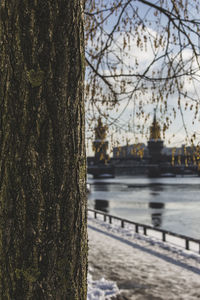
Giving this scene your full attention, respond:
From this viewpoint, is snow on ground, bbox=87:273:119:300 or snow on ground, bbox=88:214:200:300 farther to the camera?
snow on ground, bbox=88:214:200:300

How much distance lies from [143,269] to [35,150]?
8701mm

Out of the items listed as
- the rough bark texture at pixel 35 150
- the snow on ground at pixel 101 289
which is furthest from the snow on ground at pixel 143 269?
the rough bark texture at pixel 35 150

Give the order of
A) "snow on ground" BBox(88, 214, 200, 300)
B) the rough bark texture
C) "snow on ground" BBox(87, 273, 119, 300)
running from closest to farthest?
Answer: the rough bark texture, "snow on ground" BBox(87, 273, 119, 300), "snow on ground" BBox(88, 214, 200, 300)

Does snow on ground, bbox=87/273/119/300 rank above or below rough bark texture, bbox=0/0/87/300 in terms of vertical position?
below

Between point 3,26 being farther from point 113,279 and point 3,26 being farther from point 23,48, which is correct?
point 113,279

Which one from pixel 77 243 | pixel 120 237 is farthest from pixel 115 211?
pixel 77 243

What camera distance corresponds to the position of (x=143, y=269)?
9695 millimetres

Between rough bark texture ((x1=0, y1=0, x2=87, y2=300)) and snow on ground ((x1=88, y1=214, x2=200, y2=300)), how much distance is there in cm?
584

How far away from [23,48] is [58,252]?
1.22 m

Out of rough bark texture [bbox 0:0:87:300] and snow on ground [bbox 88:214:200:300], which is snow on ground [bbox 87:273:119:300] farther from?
rough bark texture [bbox 0:0:87:300]

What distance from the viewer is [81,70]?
2090 mm

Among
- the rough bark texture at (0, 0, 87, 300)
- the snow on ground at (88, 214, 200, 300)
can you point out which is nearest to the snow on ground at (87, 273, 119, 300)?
the snow on ground at (88, 214, 200, 300)

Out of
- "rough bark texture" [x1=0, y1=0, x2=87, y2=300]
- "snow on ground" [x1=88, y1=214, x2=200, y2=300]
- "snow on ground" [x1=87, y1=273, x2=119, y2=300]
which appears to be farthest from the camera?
"snow on ground" [x1=88, y1=214, x2=200, y2=300]

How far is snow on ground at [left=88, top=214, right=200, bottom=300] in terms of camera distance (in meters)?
7.74
